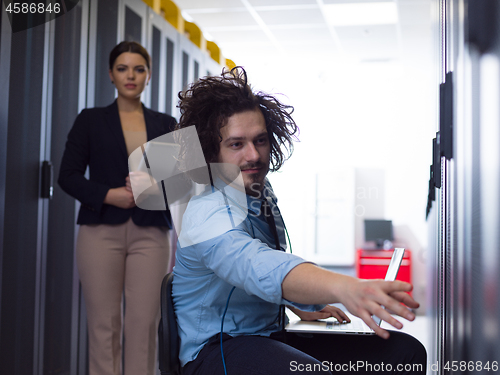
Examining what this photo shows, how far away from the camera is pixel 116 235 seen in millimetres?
1994

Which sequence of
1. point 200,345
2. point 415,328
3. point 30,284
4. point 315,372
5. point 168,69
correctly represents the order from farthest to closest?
1. point 415,328
2. point 168,69
3. point 30,284
4. point 200,345
5. point 315,372

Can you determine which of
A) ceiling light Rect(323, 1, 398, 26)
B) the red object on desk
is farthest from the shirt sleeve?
the red object on desk

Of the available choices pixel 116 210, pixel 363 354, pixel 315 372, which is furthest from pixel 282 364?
pixel 116 210

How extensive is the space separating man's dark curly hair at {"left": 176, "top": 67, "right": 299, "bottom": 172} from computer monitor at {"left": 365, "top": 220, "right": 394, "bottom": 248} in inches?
192

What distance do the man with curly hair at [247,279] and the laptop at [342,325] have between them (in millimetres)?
33

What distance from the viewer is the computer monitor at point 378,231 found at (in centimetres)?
598

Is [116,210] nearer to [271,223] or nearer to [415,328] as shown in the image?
[271,223]

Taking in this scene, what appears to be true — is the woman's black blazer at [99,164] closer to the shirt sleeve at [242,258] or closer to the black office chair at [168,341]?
the black office chair at [168,341]

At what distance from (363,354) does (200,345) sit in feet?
1.35

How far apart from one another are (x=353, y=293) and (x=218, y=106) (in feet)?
2.38

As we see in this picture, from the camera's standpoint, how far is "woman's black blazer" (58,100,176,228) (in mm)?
1991

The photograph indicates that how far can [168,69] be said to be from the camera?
3.39 m

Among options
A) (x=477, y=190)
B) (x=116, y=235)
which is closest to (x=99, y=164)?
(x=116, y=235)

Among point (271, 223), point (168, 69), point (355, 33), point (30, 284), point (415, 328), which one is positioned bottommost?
point (415, 328)
